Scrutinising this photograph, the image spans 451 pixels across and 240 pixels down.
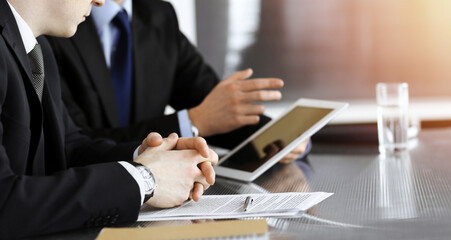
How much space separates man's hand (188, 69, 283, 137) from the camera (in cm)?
217

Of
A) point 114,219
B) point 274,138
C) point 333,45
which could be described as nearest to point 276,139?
point 274,138

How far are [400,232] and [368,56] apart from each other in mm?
2363

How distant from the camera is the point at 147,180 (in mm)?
1375

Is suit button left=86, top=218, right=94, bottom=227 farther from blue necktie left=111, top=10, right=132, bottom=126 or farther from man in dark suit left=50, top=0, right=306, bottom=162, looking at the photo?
blue necktie left=111, top=10, right=132, bottom=126

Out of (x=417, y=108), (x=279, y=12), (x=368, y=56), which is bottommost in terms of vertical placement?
(x=417, y=108)

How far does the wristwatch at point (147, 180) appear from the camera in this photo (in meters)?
1.36

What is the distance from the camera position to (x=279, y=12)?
3455 millimetres

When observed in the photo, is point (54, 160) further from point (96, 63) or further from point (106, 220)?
point (96, 63)

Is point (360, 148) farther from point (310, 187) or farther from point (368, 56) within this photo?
point (368, 56)

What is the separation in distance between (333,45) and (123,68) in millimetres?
1315

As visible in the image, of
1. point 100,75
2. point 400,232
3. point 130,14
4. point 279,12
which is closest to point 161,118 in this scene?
point 100,75

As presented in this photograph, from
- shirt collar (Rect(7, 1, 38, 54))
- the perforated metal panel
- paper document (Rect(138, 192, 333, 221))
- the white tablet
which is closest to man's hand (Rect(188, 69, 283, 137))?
the white tablet

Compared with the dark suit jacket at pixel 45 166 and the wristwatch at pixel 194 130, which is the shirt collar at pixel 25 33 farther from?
the wristwatch at pixel 194 130

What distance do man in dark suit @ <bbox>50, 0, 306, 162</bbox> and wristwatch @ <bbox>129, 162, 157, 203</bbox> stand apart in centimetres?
75
